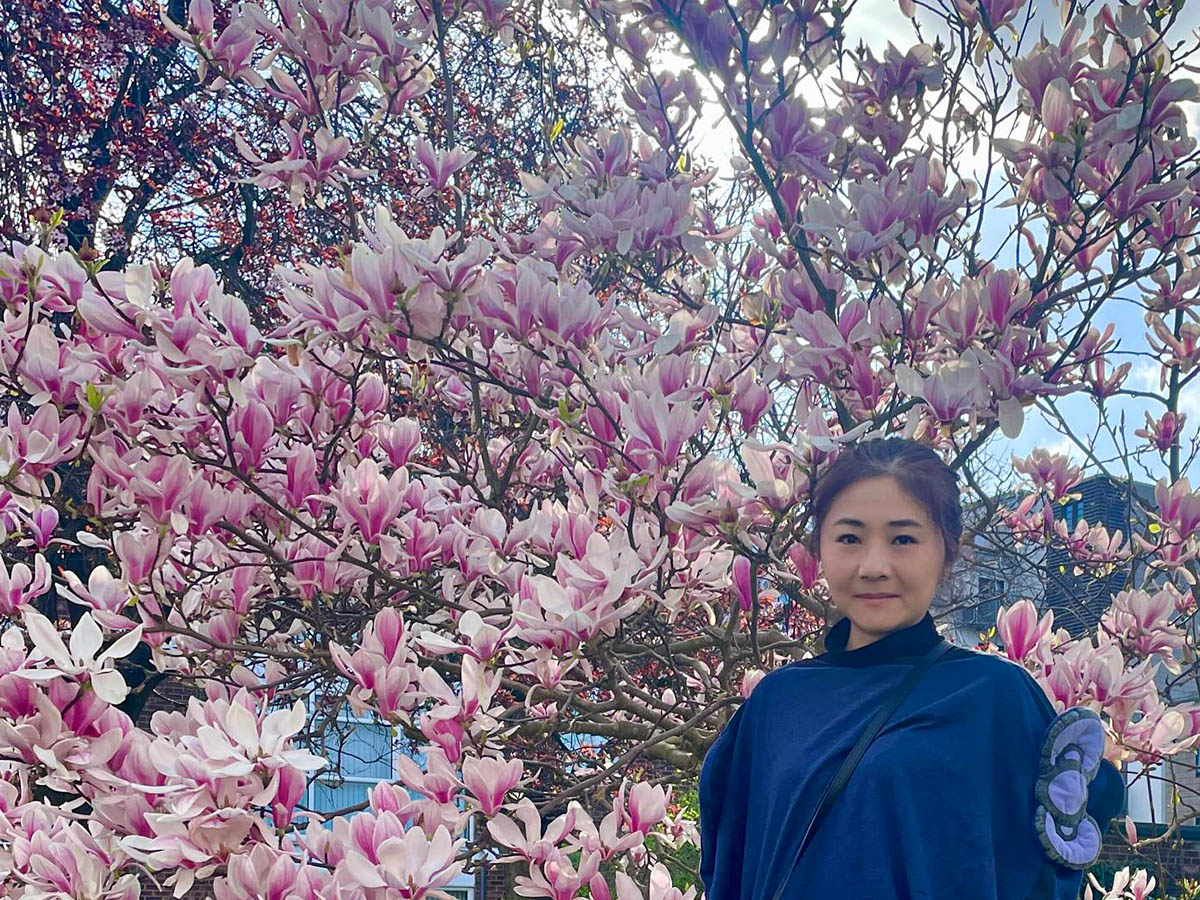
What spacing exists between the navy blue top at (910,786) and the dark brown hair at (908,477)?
17 cm

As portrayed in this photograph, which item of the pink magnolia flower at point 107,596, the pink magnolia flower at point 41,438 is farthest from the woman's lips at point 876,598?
the pink magnolia flower at point 41,438

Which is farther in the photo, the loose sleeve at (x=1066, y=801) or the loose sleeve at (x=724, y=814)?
the loose sleeve at (x=724, y=814)

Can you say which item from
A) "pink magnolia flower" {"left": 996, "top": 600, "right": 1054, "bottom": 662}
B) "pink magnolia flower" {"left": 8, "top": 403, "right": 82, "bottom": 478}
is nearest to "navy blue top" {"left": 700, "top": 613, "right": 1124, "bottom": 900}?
"pink magnolia flower" {"left": 996, "top": 600, "right": 1054, "bottom": 662}

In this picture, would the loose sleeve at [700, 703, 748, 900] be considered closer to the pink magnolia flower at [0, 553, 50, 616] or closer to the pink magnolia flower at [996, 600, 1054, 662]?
the pink magnolia flower at [996, 600, 1054, 662]

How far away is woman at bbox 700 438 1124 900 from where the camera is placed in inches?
59.6

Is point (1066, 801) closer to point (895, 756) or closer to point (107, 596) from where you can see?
point (895, 756)

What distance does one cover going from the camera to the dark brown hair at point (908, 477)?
177 cm

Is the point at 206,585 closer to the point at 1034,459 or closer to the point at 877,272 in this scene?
the point at 877,272

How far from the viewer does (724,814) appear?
6.06 feet

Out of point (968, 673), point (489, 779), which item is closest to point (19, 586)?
point (489, 779)

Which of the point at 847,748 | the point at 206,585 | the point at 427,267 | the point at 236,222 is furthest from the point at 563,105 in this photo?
the point at 847,748

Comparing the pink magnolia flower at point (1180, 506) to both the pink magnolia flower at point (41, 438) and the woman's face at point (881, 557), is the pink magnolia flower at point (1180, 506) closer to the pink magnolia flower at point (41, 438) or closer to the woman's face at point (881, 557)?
the woman's face at point (881, 557)

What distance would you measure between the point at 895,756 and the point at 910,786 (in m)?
0.04

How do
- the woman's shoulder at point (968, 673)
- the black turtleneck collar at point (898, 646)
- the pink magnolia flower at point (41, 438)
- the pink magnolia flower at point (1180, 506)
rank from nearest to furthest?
the woman's shoulder at point (968, 673) → the black turtleneck collar at point (898, 646) → the pink magnolia flower at point (41, 438) → the pink magnolia flower at point (1180, 506)
